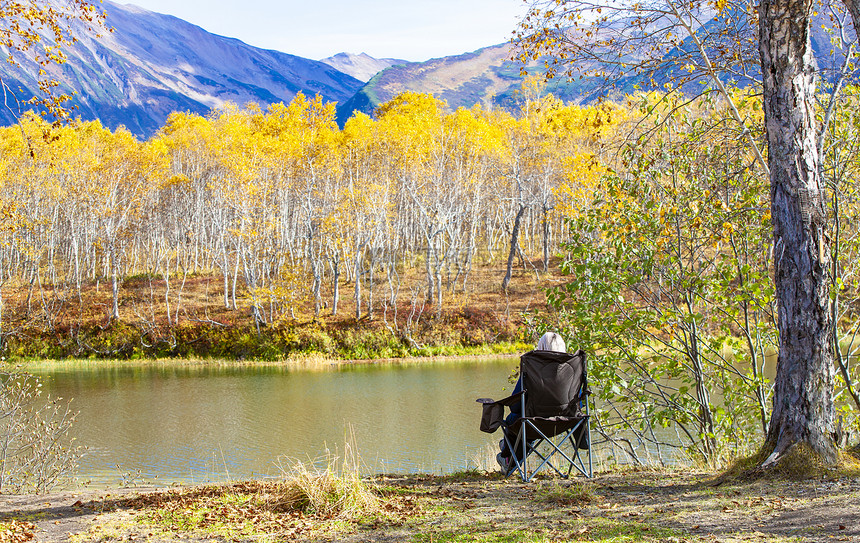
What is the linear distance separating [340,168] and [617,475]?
2258 centimetres

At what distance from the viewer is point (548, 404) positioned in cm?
541

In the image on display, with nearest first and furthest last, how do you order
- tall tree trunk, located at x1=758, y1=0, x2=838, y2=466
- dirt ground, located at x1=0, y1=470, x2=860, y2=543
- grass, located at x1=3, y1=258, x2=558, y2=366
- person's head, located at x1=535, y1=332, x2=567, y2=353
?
dirt ground, located at x1=0, y1=470, x2=860, y2=543 < tall tree trunk, located at x1=758, y1=0, x2=838, y2=466 < person's head, located at x1=535, y1=332, x2=567, y2=353 < grass, located at x1=3, y1=258, x2=558, y2=366

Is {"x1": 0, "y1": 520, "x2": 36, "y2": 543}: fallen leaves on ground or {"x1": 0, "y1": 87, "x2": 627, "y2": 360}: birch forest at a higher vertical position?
{"x1": 0, "y1": 87, "x2": 627, "y2": 360}: birch forest

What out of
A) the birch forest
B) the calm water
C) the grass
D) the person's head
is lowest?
the calm water

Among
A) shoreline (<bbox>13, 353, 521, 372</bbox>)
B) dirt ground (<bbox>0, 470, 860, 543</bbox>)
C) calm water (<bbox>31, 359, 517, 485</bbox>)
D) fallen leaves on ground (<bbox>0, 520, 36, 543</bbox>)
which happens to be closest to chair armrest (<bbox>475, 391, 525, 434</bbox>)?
dirt ground (<bbox>0, 470, 860, 543</bbox>)

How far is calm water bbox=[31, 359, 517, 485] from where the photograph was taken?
892cm

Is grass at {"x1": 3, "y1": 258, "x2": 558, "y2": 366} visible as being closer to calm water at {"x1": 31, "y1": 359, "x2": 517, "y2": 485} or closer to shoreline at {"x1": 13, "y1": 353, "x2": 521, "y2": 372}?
shoreline at {"x1": 13, "y1": 353, "x2": 521, "y2": 372}

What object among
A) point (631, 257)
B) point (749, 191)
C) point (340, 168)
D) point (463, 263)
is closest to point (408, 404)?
point (631, 257)

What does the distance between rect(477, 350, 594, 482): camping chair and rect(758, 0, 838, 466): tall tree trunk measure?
1.54m

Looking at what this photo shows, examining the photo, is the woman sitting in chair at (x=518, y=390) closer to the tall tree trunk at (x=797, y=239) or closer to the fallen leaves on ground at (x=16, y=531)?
the tall tree trunk at (x=797, y=239)

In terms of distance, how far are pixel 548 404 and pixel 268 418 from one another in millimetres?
8289

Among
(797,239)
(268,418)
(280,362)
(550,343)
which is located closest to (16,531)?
(550,343)

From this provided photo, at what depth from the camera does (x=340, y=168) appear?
26422 mm

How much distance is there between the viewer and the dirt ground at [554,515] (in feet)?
11.1
